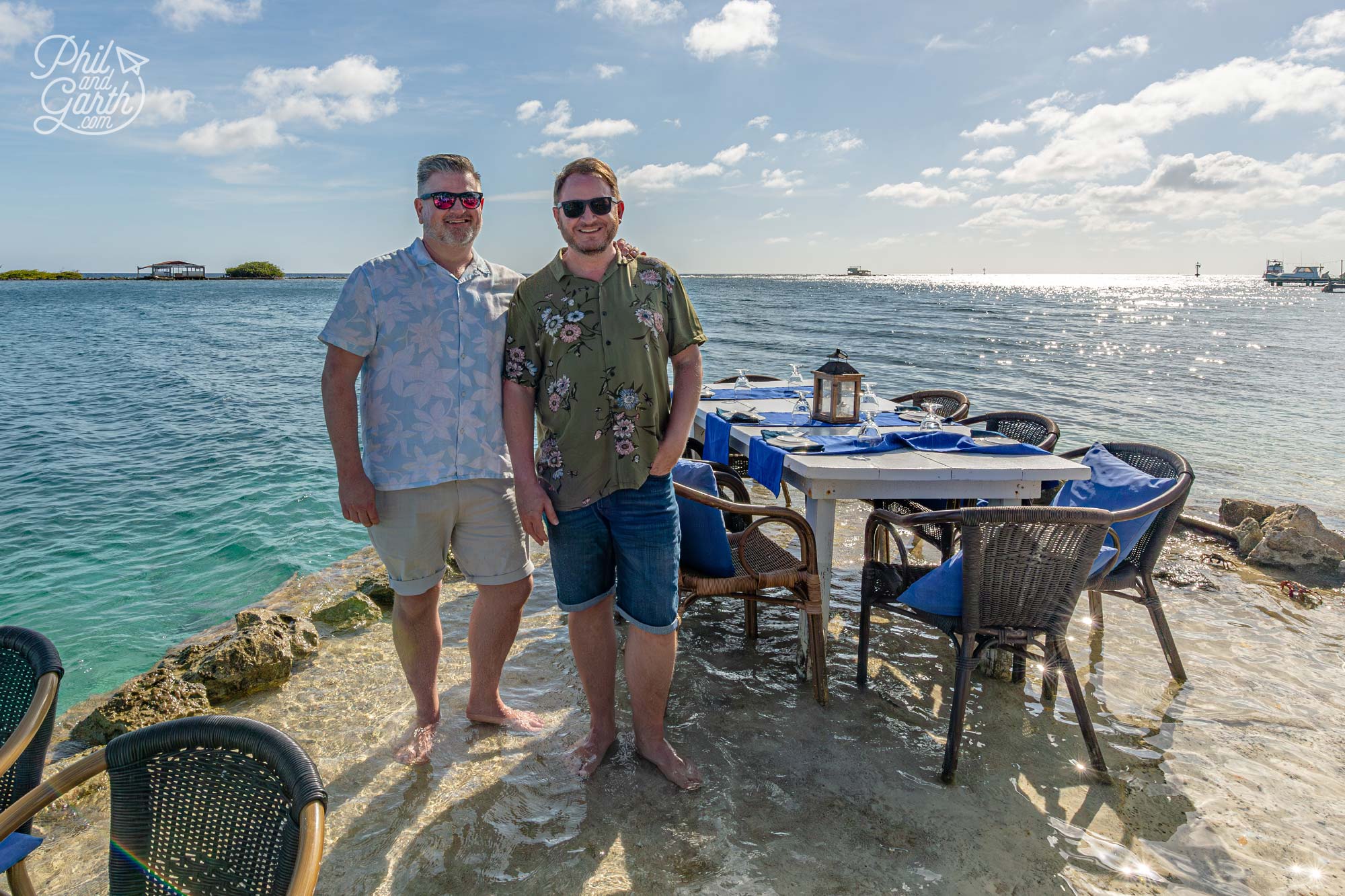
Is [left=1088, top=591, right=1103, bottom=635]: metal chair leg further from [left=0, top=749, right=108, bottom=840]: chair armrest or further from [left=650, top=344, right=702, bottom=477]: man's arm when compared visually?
[left=0, top=749, right=108, bottom=840]: chair armrest

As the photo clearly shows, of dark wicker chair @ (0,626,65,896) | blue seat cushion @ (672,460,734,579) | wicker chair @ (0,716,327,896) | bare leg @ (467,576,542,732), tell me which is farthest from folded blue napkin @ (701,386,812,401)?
wicker chair @ (0,716,327,896)

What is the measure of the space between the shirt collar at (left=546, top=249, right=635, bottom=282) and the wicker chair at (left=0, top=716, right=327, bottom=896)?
1672 millimetres

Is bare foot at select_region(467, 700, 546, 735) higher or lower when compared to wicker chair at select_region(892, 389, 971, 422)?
lower

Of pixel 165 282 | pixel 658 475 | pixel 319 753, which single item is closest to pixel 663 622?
pixel 658 475

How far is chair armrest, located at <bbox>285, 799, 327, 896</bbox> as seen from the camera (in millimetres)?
1220

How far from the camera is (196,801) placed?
1.45 meters

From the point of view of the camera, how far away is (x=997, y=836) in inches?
99.9

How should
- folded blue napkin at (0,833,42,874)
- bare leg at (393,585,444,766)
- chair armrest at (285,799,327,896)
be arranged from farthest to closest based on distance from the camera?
bare leg at (393,585,444,766)
folded blue napkin at (0,833,42,874)
chair armrest at (285,799,327,896)

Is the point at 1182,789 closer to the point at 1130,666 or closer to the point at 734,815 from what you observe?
the point at 1130,666

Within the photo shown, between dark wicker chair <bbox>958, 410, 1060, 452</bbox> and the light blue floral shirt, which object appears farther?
dark wicker chair <bbox>958, 410, 1060, 452</bbox>

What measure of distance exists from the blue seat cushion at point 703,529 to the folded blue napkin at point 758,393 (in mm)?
2142

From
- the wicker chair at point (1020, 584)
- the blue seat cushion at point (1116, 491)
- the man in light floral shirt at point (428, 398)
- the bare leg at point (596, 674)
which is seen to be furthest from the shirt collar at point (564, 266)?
the blue seat cushion at point (1116, 491)

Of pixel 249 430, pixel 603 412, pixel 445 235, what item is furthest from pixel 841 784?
pixel 249 430

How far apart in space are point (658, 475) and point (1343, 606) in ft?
15.8
